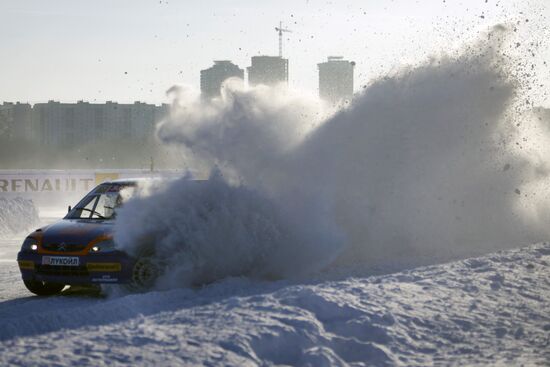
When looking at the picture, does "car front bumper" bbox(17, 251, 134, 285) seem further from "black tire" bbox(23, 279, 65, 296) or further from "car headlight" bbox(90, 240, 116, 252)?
"black tire" bbox(23, 279, 65, 296)

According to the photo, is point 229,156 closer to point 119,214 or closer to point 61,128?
point 119,214

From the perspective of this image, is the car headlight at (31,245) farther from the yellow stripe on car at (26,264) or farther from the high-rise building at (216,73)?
the high-rise building at (216,73)

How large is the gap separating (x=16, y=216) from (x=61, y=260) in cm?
1436

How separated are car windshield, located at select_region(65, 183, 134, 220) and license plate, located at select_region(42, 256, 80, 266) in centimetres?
102

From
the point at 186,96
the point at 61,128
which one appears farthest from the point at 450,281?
the point at 61,128

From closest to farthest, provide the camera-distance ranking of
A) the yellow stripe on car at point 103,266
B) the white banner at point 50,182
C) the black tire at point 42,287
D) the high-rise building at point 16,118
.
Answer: the yellow stripe on car at point 103,266, the black tire at point 42,287, the white banner at point 50,182, the high-rise building at point 16,118

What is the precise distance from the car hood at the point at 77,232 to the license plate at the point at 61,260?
7.7 inches

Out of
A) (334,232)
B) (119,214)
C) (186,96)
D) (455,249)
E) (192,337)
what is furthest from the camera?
(186,96)

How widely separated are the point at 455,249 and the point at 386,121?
8.94 ft

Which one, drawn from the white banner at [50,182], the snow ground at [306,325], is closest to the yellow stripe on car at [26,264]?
the snow ground at [306,325]

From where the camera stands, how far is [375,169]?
13078 mm

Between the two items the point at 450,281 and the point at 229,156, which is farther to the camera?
the point at 229,156

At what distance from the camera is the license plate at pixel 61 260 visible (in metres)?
9.34

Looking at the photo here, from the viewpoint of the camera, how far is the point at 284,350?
20.8 ft
